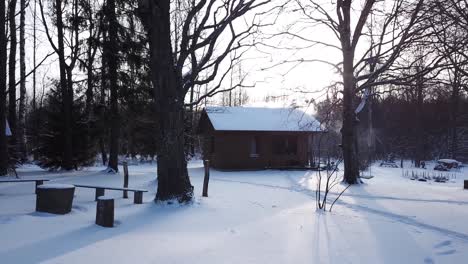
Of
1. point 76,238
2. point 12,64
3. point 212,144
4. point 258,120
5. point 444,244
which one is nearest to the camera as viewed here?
point 76,238

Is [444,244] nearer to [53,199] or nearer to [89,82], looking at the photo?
[53,199]

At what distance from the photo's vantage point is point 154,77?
33.7ft

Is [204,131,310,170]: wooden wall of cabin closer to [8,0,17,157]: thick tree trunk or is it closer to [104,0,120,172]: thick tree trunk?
[104,0,120,172]: thick tree trunk

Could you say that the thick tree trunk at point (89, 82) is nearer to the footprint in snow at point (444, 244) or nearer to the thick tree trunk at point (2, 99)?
the thick tree trunk at point (2, 99)

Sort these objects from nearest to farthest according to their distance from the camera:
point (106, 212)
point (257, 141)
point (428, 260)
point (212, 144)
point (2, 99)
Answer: point (428, 260)
point (106, 212)
point (2, 99)
point (257, 141)
point (212, 144)

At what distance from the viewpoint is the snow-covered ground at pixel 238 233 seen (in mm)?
5824

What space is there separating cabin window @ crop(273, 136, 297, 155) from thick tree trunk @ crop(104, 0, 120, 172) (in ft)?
35.4

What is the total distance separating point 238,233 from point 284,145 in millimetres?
20683

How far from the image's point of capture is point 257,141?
27.2 m

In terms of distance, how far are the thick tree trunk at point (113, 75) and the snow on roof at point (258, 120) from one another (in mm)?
6531

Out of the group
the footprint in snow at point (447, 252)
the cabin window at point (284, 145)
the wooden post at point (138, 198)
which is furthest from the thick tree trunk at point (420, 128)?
the footprint in snow at point (447, 252)

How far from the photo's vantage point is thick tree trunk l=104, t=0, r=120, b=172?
819 inches

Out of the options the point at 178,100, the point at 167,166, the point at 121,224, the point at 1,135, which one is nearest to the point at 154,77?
the point at 178,100

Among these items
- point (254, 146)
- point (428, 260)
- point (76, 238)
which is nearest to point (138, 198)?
point (76, 238)
